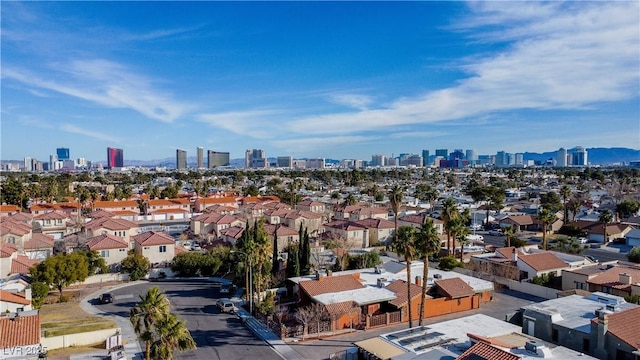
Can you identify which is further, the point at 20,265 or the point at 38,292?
the point at 20,265

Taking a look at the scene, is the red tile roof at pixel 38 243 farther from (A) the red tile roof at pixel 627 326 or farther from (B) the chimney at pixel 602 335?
(A) the red tile roof at pixel 627 326

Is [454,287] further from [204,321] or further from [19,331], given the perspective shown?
[19,331]

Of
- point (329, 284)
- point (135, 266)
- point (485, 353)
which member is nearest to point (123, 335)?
point (329, 284)

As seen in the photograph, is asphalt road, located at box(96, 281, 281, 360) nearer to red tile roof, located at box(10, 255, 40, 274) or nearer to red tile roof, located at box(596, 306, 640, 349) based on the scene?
red tile roof, located at box(10, 255, 40, 274)

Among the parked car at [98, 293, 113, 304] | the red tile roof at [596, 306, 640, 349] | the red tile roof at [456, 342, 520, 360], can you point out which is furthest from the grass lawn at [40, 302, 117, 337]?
the red tile roof at [596, 306, 640, 349]

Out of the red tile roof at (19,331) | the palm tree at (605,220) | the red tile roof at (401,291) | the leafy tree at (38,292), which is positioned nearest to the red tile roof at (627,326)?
the red tile roof at (401,291)

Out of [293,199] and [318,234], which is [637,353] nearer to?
[318,234]
